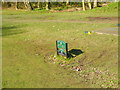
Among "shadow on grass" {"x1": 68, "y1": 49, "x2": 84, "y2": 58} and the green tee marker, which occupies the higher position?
the green tee marker

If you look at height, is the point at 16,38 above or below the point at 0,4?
below

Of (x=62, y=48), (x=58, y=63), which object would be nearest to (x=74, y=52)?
(x=62, y=48)

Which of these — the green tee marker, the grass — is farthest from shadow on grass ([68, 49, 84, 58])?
the green tee marker

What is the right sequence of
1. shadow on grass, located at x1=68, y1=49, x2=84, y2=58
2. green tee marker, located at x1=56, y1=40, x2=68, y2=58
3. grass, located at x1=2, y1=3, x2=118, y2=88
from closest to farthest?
Result: grass, located at x1=2, y1=3, x2=118, y2=88 < green tee marker, located at x1=56, y1=40, x2=68, y2=58 < shadow on grass, located at x1=68, y1=49, x2=84, y2=58

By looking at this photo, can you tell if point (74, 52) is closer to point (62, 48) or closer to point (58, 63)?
point (62, 48)

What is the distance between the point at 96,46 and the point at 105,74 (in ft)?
11.1

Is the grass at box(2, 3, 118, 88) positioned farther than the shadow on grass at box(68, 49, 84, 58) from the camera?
No

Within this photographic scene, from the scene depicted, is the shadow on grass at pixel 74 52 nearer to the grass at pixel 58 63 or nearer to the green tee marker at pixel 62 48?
the grass at pixel 58 63

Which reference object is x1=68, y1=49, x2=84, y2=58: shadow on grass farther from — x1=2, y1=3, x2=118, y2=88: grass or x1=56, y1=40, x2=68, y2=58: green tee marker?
x1=56, y1=40, x2=68, y2=58: green tee marker

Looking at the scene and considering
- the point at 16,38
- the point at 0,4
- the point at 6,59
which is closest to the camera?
the point at 6,59

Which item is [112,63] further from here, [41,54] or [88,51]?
[41,54]

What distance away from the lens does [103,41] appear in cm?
1096

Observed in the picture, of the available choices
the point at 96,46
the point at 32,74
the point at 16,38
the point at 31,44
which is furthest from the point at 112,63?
the point at 16,38

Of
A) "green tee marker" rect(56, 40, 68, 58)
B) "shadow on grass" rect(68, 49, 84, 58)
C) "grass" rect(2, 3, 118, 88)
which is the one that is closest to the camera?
"grass" rect(2, 3, 118, 88)
